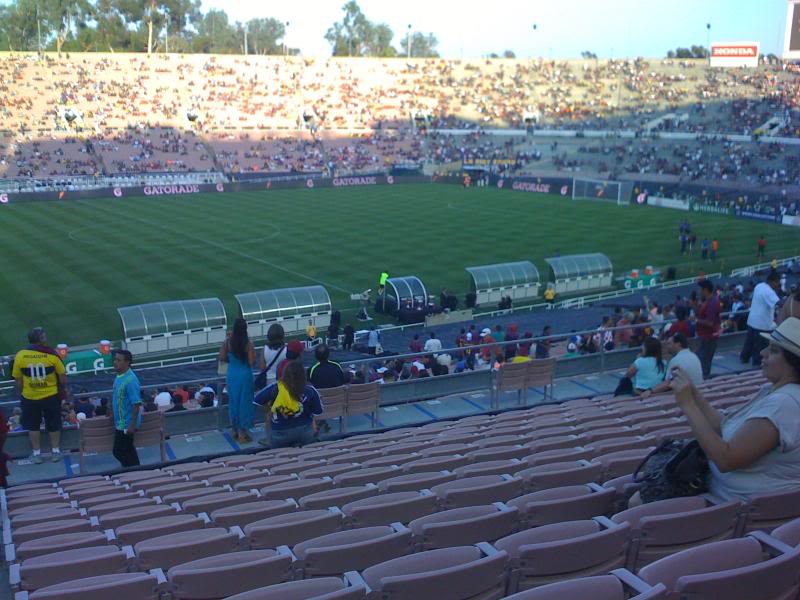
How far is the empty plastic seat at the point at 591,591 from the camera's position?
311 centimetres

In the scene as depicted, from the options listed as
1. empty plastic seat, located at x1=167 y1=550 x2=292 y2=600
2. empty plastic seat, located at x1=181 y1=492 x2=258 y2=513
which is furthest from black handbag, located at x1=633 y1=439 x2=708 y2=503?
empty plastic seat, located at x1=181 y1=492 x2=258 y2=513

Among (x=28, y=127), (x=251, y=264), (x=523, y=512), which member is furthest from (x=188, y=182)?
(x=523, y=512)

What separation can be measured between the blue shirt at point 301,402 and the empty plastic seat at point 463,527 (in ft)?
15.8

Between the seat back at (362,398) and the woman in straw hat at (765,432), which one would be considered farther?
the seat back at (362,398)

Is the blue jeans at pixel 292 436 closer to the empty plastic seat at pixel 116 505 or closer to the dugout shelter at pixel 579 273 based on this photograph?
the empty plastic seat at pixel 116 505

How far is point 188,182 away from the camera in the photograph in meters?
67.1

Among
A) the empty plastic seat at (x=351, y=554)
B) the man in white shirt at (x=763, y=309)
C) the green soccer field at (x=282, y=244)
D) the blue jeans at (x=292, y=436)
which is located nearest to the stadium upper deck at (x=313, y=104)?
the green soccer field at (x=282, y=244)

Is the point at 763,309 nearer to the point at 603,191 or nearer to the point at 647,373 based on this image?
the point at 647,373

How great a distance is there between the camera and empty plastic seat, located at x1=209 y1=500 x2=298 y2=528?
5590 mm

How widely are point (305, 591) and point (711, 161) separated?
78.0 metres

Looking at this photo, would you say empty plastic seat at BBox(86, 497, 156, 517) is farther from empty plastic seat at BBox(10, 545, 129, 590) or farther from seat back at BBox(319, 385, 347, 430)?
seat back at BBox(319, 385, 347, 430)

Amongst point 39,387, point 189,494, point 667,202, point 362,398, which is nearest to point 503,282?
point 362,398

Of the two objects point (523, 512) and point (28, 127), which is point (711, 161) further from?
point (523, 512)

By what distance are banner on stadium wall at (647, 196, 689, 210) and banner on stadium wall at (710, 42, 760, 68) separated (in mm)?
38661
